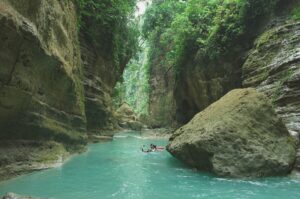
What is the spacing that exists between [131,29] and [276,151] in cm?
1655

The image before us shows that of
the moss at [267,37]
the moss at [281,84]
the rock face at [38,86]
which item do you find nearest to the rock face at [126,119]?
the rock face at [38,86]

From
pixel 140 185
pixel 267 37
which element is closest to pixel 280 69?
pixel 267 37

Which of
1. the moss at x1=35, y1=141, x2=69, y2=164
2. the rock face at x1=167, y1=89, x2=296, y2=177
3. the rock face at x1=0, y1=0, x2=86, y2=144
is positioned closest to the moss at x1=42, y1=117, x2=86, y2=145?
the rock face at x1=0, y1=0, x2=86, y2=144

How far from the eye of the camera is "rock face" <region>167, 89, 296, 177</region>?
328 inches

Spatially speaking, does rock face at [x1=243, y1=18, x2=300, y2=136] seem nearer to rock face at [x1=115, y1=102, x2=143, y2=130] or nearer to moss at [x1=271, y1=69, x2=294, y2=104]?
moss at [x1=271, y1=69, x2=294, y2=104]

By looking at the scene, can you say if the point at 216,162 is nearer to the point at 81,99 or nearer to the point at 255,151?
the point at 255,151

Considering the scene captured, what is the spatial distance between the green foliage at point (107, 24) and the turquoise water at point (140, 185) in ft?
30.3

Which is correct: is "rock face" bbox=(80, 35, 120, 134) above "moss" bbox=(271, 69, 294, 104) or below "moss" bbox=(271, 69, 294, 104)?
above

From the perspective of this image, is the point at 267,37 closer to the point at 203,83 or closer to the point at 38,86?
the point at 203,83

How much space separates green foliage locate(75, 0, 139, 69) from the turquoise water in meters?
9.22

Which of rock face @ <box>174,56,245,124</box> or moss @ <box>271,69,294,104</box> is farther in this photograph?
rock face @ <box>174,56,245,124</box>

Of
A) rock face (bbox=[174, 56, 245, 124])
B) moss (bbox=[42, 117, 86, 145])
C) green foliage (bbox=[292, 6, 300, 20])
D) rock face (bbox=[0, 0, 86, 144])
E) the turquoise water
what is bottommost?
the turquoise water

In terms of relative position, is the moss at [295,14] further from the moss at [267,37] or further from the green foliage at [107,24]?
the green foliage at [107,24]

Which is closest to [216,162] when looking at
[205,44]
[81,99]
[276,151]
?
[276,151]
